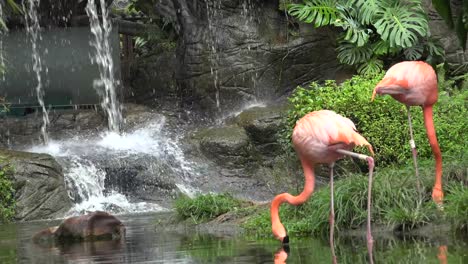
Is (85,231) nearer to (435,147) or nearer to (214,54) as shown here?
(435,147)

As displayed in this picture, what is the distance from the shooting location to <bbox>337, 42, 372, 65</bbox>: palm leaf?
641 inches

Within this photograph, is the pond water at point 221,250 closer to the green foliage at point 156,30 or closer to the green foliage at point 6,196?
the green foliage at point 6,196

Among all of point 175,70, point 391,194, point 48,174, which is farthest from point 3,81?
point 391,194

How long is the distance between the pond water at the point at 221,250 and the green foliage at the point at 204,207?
51 centimetres

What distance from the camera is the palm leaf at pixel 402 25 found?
15.8 meters

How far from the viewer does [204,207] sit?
918 centimetres

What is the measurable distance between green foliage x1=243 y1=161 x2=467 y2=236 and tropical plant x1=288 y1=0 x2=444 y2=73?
8.37 meters

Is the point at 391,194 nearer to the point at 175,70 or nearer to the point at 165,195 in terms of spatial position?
Answer: the point at 165,195

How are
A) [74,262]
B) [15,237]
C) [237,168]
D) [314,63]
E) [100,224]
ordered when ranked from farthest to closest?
[314,63] → [237,168] → [15,237] → [100,224] → [74,262]

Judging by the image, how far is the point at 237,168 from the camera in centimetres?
1424

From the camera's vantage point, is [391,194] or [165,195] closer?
[391,194]

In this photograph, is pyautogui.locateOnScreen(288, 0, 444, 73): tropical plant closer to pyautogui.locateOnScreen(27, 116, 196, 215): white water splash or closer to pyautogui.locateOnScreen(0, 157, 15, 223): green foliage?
pyautogui.locateOnScreen(27, 116, 196, 215): white water splash

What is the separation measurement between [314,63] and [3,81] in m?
7.01

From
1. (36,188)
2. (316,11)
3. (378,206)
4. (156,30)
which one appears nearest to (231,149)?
(36,188)
